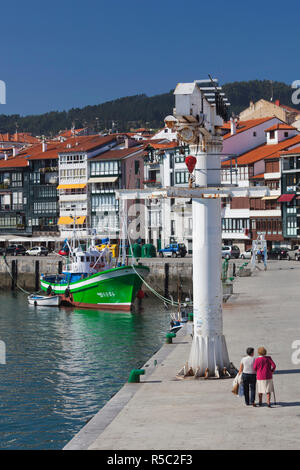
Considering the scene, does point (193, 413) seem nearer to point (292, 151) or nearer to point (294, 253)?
point (294, 253)

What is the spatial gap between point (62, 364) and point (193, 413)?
17.8 meters

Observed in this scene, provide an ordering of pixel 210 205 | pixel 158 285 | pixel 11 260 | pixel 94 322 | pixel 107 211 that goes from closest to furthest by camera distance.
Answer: pixel 210 205 < pixel 94 322 < pixel 158 285 < pixel 11 260 < pixel 107 211

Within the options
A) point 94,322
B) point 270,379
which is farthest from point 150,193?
point 94,322

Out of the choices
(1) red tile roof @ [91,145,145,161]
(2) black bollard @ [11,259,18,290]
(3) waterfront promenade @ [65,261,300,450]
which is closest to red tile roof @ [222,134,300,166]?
(1) red tile roof @ [91,145,145,161]

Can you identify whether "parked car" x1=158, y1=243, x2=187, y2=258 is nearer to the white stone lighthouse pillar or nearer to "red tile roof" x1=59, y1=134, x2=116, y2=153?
"red tile roof" x1=59, y1=134, x2=116, y2=153

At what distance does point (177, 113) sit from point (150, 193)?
2.77 m

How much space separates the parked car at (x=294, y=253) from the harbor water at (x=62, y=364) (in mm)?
25139

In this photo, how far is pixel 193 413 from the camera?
17.6 meters

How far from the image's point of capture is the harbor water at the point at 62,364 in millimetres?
23750

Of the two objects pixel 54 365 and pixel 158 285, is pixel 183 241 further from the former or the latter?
pixel 54 365

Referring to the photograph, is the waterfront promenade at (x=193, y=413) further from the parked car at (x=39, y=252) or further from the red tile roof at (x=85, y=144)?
the red tile roof at (x=85, y=144)

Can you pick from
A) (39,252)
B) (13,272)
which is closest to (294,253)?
(13,272)

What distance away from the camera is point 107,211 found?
109438 millimetres

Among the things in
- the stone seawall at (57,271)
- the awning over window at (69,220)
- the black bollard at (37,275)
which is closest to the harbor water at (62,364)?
the stone seawall at (57,271)
